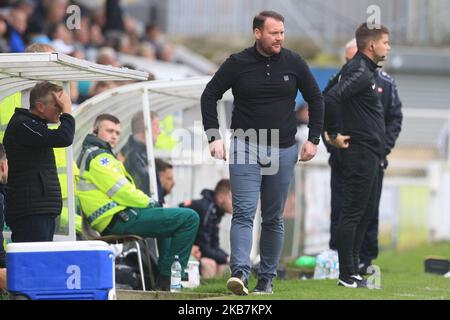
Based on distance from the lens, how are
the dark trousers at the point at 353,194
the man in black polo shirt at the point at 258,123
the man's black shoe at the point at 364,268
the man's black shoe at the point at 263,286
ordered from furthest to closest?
the man's black shoe at the point at 364,268 < the dark trousers at the point at 353,194 < the man's black shoe at the point at 263,286 < the man in black polo shirt at the point at 258,123

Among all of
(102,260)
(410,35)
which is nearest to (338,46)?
(410,35)

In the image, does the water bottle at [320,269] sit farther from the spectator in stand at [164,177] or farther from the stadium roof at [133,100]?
the stadium roof at [133,100]

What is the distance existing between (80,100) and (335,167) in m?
4.25

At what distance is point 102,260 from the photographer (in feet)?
27.9

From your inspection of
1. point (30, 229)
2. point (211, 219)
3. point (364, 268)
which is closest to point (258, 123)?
point (30, 229)

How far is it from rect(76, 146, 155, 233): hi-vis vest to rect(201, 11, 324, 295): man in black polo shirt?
173cm

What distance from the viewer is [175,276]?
11.5 m

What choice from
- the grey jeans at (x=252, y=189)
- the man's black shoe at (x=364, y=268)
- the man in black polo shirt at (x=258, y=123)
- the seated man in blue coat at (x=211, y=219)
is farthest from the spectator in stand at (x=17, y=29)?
the grey jeans at (x=252, y=189)

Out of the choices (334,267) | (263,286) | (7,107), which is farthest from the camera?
(334,267)

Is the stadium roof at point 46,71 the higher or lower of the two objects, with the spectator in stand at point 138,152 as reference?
higher

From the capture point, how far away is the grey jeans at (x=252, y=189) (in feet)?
32.7

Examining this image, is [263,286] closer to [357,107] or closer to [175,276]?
[175,276]

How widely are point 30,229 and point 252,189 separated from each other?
6.01 ft

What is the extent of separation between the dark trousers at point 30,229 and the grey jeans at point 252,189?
154 centimetres
